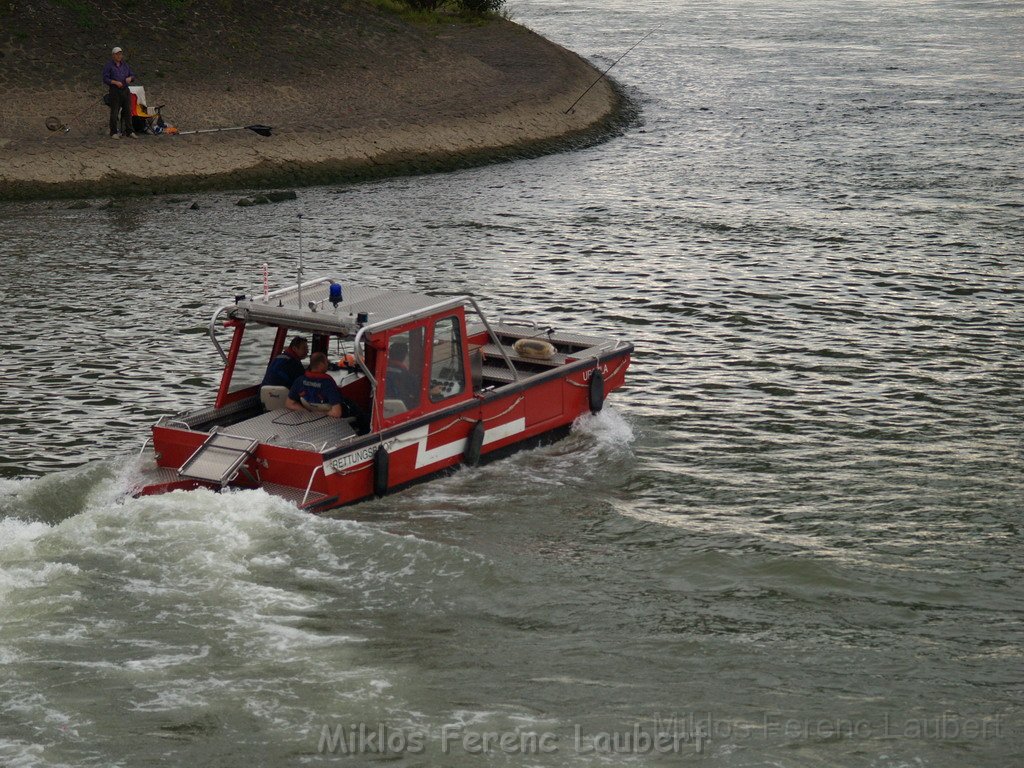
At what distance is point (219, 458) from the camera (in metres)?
16.2

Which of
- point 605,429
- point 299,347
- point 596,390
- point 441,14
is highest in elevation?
point 441,14

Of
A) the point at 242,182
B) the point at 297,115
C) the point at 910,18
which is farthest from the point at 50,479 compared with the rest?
the point at 910,18

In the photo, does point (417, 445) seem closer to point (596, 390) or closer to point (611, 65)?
point (596, 390)

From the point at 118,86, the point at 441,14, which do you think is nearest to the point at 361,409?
the point at 118,86

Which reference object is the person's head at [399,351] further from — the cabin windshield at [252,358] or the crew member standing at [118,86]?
the crew member standing at [118,86]

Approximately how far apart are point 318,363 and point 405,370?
100 cm

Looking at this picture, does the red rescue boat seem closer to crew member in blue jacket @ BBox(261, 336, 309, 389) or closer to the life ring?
crew member in blue jacket @ BBox(261, 336, 309, 389)

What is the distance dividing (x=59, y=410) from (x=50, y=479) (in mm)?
3808

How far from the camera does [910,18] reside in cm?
7462

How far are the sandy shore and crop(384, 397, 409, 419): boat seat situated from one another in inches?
824

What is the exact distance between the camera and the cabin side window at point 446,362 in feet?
58.1

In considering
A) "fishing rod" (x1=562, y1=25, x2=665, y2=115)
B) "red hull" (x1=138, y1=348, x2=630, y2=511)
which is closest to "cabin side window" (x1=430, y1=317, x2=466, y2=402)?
"red hull" (x1=138, y1=348, x2=630, y2=511)

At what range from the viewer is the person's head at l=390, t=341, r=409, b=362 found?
17203 millimetres

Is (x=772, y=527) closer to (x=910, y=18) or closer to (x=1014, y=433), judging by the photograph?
(x=1014, y=433)
